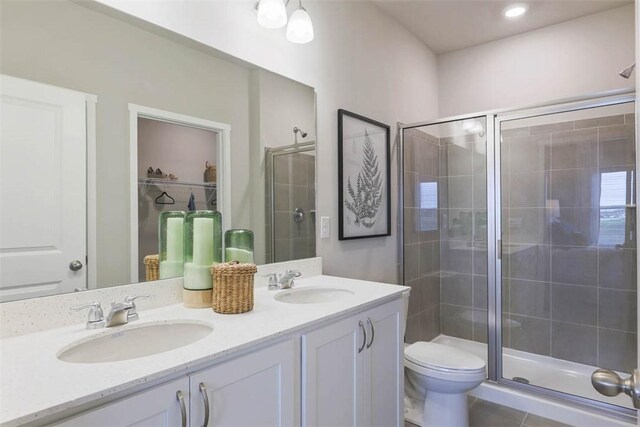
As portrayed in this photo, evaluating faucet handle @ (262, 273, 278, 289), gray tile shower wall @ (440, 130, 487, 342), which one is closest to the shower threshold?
gray tile shower wall @ (440, 130, 487, 342)

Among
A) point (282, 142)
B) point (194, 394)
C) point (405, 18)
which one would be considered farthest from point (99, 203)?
point (405, 18)

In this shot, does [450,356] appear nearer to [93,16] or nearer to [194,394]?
[194,394]

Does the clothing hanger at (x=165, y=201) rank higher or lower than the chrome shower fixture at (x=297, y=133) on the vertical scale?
lower

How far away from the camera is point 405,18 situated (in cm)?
264

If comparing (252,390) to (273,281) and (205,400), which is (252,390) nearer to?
(205,400)

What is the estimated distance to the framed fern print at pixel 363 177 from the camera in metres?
2.15

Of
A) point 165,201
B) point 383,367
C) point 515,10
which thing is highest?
point 515,10

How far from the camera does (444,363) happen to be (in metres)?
1.93

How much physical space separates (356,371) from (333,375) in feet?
0.46

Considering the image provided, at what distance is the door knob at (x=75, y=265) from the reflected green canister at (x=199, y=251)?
316 mm

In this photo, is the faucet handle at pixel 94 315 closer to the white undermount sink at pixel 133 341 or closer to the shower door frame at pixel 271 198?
the white undermount sink at pixel 133 341

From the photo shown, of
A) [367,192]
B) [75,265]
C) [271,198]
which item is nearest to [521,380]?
[367,192]

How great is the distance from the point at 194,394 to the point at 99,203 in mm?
714

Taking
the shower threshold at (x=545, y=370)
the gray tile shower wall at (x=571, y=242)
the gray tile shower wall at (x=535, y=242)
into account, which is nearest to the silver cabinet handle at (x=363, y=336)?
the gray tile shower wall at (x=535, y=242)
